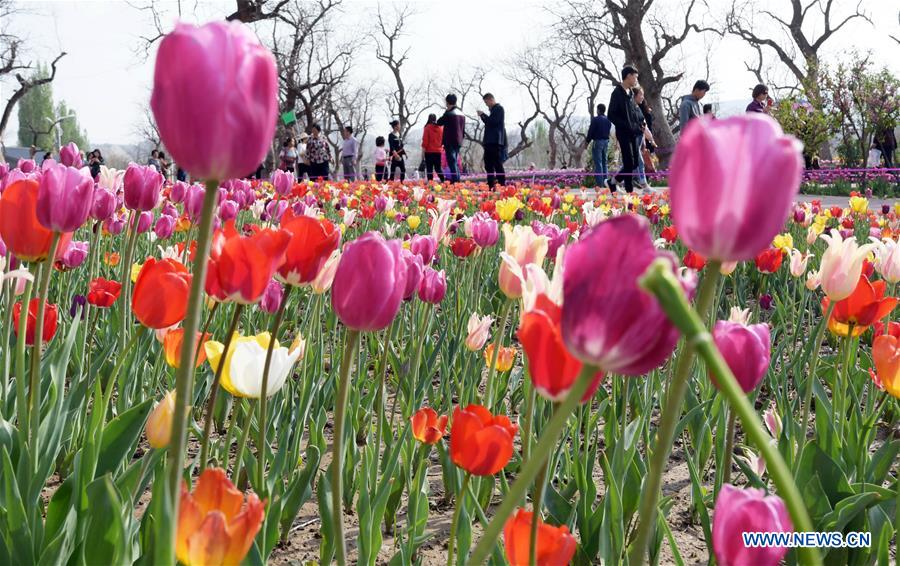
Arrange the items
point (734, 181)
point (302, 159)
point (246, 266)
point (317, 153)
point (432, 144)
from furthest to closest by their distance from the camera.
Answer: point (302, 159), point (317, 153), point (432, 144), point (246, 266), point (734, 181)

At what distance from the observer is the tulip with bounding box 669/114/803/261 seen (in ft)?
1.56

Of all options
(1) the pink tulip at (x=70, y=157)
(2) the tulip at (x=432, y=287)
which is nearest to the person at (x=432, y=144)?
(1) the pink tulip at (x=70, y=157)

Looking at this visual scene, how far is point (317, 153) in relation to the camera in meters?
15.4

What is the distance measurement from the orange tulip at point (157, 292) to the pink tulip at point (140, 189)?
112 cm

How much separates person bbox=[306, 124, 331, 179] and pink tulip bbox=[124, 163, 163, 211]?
43.5 feet

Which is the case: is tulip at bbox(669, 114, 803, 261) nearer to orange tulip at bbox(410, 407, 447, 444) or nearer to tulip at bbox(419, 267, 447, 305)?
orange tulip at bbox(410, 407, 447, 444)

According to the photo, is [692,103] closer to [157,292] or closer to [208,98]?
[157,292]

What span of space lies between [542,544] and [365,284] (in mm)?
333

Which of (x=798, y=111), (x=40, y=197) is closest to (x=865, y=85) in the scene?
(x=798, y=111)

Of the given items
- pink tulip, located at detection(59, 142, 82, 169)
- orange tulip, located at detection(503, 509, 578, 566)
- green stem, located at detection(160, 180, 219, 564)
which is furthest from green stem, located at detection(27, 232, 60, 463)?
pink tulip, located at detection(59, 142, 82, 169)

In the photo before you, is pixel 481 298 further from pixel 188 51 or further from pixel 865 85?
pixel 865 85

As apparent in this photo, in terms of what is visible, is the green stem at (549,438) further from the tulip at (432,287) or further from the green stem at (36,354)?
the tulip at (432,287)

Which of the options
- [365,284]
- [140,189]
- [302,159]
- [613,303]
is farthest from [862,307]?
[302,159]

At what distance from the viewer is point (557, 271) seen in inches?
31.4
